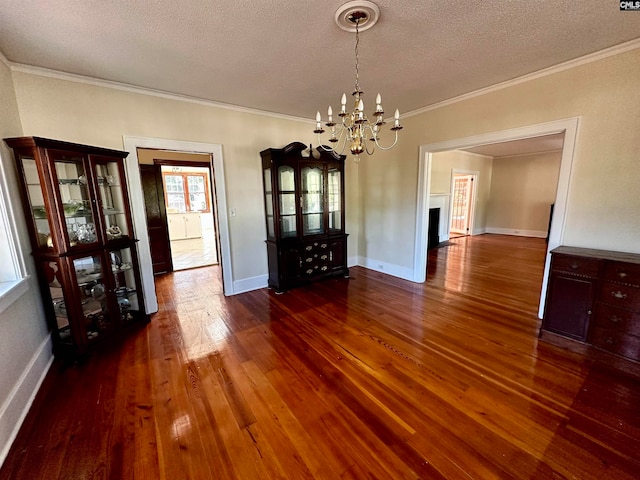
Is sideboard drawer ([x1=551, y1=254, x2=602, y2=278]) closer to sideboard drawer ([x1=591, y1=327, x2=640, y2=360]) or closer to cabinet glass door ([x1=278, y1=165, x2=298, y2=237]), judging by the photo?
sideboard drawer ([x1=591, y1=327, x2=640, y2=360])

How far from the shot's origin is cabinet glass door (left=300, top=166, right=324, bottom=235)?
13.0 feet

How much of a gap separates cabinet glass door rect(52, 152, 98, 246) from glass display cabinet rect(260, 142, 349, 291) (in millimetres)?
1968

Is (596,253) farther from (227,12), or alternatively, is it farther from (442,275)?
(227,12)

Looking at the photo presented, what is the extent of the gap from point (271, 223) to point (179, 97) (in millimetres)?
1910

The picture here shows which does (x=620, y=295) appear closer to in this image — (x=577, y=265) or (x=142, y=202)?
(x=577, y=265)

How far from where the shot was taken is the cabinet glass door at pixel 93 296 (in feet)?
7.96

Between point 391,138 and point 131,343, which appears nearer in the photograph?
point 131,343

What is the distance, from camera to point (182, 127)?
3.21m

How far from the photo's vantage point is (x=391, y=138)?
14.1ft

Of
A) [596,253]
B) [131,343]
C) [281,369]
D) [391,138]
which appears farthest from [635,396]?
[131,343]

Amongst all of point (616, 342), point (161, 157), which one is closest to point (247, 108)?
point (161, 157)

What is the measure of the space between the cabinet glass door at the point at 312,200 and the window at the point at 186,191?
6099mm

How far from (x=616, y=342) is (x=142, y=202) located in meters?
4.77

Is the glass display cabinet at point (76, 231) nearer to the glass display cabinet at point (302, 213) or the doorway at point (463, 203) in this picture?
the glass display cabinet at point (302, 213)
